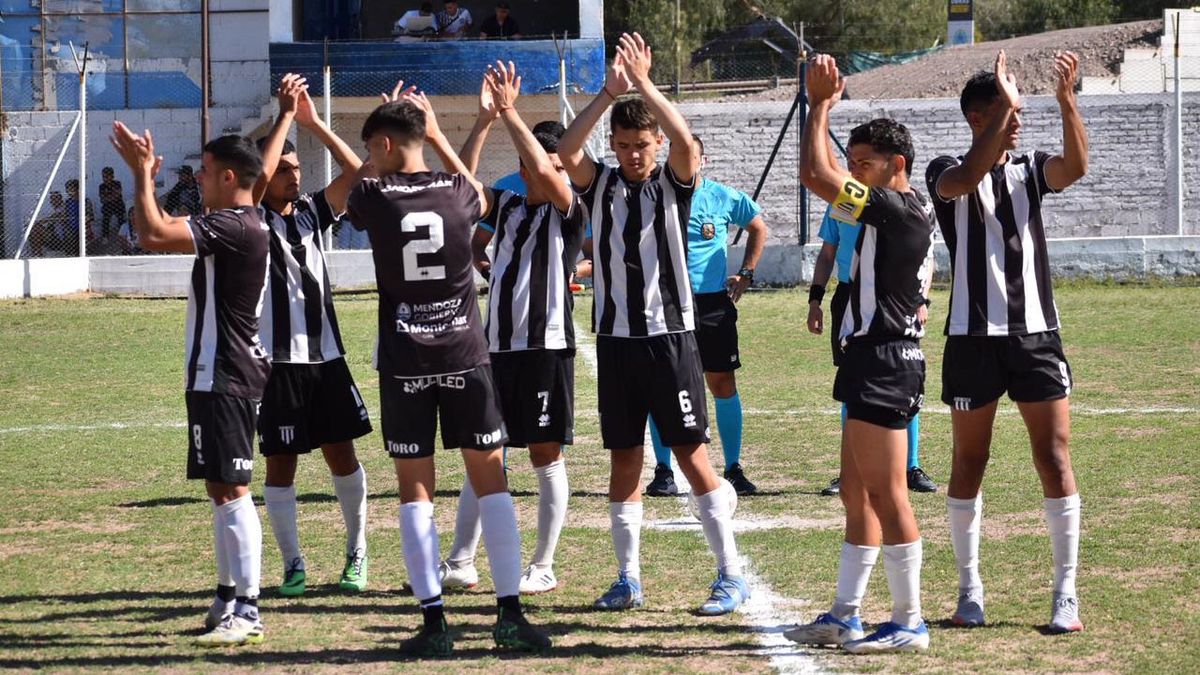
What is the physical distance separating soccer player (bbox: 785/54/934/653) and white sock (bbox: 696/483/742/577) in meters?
0.66

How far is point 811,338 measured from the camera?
16.7 m

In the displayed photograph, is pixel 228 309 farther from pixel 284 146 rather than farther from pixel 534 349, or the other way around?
pixel 534 349

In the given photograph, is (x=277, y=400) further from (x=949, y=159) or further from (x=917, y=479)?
(x=917, y=479)

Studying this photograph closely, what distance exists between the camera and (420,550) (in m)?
5.82

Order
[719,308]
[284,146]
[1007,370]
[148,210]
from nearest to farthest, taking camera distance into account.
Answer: [148,210] → [1007,370] → [284,146] → [719,308]

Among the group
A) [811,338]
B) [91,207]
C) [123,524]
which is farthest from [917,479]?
[91,207]

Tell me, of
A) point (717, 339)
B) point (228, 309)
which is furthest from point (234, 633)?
point (717, 339)

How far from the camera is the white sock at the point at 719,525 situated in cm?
652

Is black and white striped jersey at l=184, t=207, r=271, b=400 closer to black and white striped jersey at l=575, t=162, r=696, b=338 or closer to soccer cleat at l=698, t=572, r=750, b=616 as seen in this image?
black and white striped jersey at l=575, t=162, r=696, b=338

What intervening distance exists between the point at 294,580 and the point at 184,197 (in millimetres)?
22993

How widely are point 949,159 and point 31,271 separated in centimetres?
1912

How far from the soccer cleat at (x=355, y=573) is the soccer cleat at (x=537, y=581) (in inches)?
30.1

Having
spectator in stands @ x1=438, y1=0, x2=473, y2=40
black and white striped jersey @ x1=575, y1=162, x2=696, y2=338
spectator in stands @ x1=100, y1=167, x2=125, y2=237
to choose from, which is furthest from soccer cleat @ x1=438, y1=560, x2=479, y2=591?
spectator in stands @ x1=438, y1=0, x2=473, y2=40

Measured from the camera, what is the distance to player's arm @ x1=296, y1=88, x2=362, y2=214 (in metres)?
6.70
